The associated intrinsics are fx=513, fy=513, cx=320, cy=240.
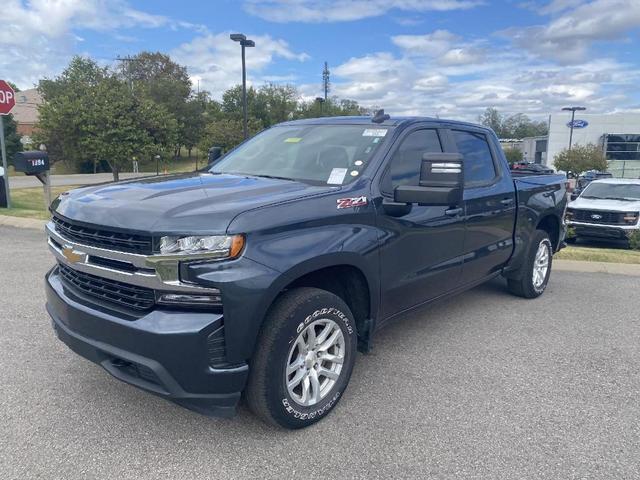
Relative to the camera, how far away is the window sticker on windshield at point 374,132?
146 inches

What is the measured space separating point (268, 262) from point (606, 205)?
13397 mm

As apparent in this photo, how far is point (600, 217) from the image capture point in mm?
13312

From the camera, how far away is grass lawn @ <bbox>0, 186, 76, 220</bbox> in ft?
35.3

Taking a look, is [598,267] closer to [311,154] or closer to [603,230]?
[311,154]

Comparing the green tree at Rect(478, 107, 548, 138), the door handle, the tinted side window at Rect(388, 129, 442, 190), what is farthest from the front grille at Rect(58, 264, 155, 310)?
the green tree at Rect(478, 107, 548, 138)

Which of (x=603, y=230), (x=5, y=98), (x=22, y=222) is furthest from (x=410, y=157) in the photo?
(x=603, y=230)

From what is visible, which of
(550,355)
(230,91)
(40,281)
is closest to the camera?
(550,355)

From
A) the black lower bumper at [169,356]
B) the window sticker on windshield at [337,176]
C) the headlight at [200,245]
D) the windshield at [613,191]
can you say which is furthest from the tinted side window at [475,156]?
the windshield at [613,191]

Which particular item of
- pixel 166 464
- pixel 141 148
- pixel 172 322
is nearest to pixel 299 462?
pixel 166 464

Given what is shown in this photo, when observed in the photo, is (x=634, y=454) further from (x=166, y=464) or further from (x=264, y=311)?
(x=166, y=464)

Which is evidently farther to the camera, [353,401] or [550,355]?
[550,355]

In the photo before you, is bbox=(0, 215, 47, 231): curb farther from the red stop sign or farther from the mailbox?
the red stop sign

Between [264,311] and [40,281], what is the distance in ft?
14.6

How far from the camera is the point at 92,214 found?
2.77 metres
